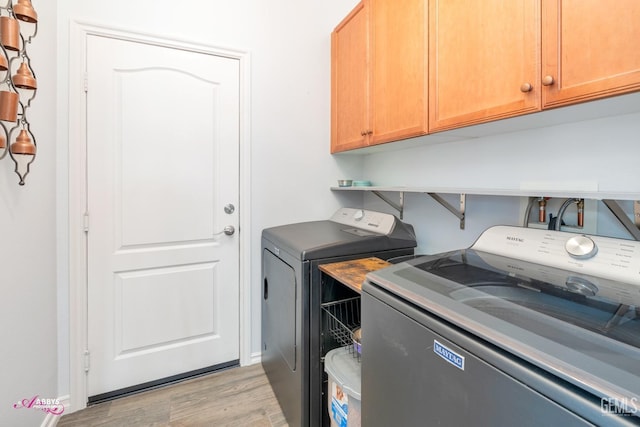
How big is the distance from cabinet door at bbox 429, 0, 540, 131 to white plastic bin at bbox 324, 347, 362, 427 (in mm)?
1134

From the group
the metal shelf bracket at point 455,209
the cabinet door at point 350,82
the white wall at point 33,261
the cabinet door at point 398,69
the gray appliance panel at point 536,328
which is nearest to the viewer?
the gray appliance panel at point 536,328

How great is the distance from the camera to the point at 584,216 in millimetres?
1126

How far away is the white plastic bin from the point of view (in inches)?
45.4

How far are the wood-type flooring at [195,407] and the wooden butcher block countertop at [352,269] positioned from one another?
37.4 inches

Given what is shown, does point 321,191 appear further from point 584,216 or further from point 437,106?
point 584,216

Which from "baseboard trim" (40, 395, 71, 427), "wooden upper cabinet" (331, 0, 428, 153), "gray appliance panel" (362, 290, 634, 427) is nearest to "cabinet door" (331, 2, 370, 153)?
"wooden upper cabinet" (331, 0, 428, 153)

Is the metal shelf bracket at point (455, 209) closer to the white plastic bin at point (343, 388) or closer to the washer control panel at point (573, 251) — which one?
the washer control panel at point (573, 251)

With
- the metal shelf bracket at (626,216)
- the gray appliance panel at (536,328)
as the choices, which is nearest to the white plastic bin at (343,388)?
the gray appliance panel at (536,328)

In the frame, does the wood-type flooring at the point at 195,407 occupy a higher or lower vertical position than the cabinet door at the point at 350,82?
lower

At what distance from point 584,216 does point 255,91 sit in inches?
77.0

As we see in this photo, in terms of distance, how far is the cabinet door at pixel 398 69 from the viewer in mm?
1379

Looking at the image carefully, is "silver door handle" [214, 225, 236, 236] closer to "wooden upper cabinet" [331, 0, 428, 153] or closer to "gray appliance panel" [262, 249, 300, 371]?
"gray appliance panel" [262, 249, 300, 371]

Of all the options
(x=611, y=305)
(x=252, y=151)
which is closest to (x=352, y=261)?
(x=611, y=305)

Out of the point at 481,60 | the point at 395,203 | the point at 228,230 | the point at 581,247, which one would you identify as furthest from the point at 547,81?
the point at 228,230
